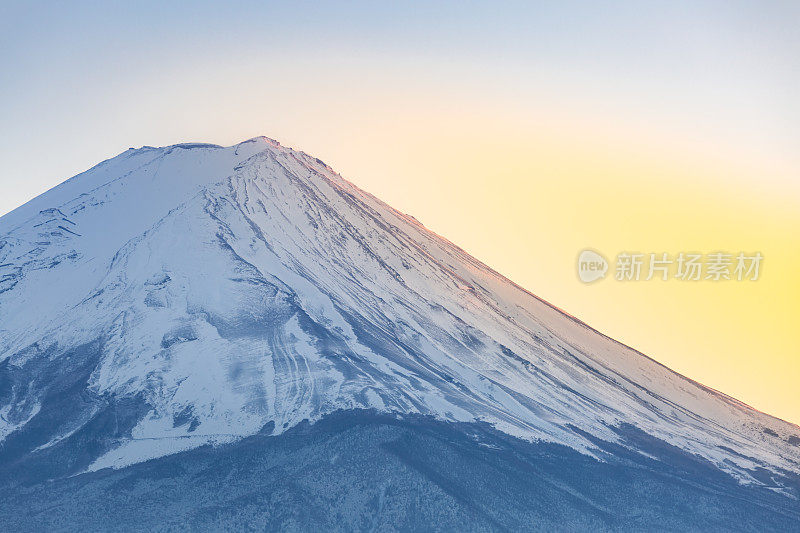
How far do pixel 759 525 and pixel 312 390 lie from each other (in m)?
32.3

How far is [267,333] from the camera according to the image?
70938 millimetres

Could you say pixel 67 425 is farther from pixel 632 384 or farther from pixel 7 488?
pixel 632 384

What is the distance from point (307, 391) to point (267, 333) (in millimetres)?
9684

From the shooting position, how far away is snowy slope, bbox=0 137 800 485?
63219mm

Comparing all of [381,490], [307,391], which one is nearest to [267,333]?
[307,391]

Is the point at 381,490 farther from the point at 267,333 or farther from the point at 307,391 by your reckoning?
the point at 267,333

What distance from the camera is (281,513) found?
5162 cm

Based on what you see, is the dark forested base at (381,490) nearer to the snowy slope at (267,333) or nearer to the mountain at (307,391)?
the mountain at (307,391)

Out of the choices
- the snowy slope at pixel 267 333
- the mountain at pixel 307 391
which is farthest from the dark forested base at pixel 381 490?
the snowy slope at pixel 267 333

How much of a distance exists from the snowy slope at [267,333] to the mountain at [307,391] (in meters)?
0.26

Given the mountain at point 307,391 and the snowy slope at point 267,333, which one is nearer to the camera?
the mountain at point 307,391

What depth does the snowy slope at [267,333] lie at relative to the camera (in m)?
63.2

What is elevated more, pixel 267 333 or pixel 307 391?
pixel 267 333

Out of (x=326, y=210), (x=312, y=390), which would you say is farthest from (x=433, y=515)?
(x=326, y=210)
